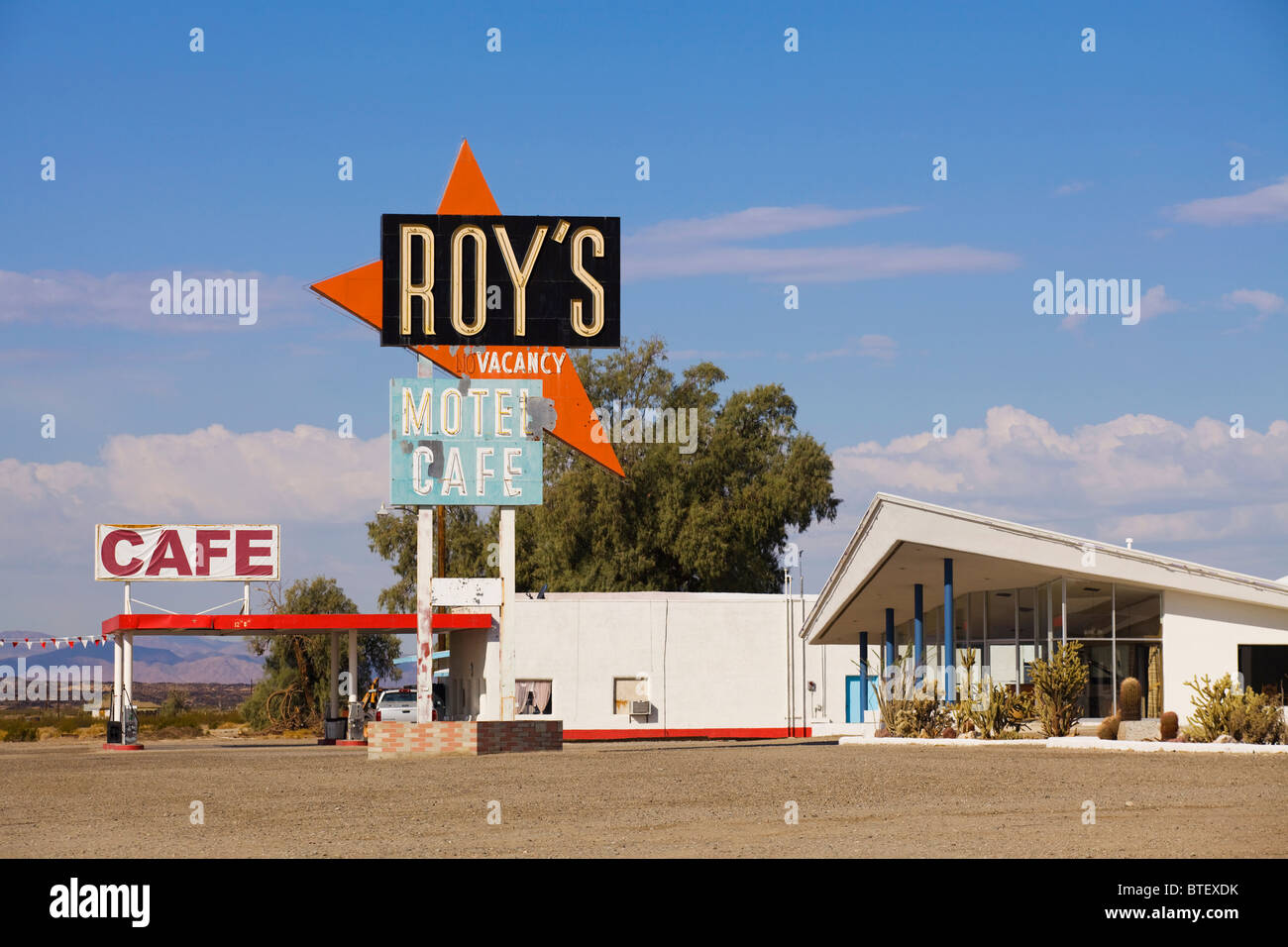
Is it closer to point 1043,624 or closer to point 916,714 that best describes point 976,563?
point 1043,624

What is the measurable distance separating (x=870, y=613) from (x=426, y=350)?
1617cm

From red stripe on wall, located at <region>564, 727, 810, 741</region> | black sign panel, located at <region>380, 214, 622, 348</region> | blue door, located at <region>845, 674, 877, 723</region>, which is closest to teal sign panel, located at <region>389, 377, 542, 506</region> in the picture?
black sign panel, located at <region>380, 214, 622, 348</region>

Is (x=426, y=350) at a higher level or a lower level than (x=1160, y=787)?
higher

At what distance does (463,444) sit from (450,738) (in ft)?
21.4

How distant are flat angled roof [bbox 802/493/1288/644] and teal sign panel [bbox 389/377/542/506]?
794 centimetres

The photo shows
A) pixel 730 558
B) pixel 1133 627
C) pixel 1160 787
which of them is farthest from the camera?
pixel 730 558

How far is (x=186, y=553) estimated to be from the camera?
42.7 meters

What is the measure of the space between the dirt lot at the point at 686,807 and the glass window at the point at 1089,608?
544 cm

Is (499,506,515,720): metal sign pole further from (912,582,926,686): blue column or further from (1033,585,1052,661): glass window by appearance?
(1033,585,1052,661): glass window

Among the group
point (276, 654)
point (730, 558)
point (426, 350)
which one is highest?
point (426, 350)

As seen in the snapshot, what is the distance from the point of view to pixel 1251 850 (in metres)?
11.3
